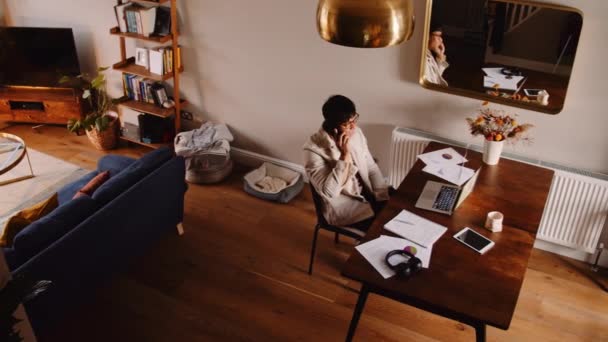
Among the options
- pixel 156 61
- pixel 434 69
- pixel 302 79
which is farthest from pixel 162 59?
pixel 434 69

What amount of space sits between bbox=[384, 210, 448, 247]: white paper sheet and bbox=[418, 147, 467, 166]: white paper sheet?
60cm

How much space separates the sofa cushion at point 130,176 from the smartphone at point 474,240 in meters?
1.96

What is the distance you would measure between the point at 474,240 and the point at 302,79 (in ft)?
6.67

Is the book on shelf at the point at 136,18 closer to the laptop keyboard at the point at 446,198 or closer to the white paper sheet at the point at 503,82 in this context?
the white paper sheet at the point at 503,82

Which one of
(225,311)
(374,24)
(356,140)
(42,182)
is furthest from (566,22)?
(42,182)

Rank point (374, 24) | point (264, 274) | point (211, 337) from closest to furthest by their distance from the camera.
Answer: point (374, 24), point (211, 337), point (264, 274)

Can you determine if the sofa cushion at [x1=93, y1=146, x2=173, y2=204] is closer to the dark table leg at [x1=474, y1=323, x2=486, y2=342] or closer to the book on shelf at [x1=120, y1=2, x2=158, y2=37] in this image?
the book on shelf at [x1=120, y1=2, x2=158, y2=37]

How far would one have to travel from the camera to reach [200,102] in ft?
16.4

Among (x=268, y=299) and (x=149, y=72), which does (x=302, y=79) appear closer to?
(x=149, y=72)

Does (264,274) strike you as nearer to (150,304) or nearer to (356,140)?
(150,304)

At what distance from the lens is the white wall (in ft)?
11.7

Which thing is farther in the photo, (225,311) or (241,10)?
(241,10)

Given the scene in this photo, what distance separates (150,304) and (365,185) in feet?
5.09

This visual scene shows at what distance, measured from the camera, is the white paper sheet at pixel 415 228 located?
2.90 meters
